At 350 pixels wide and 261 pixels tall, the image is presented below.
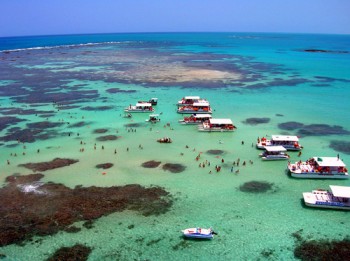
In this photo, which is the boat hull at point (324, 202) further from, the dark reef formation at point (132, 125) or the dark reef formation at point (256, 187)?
the dark reef formation at point (132, 125)

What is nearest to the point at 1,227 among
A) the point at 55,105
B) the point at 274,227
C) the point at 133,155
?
the point at 133,155

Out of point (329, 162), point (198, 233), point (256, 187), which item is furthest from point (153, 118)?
point (198, 233)

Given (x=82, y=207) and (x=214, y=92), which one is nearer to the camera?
(x=82, y=207)

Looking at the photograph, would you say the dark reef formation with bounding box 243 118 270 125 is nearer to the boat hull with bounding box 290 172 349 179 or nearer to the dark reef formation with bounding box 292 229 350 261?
the boat hull with bounding box 290 172 349 179

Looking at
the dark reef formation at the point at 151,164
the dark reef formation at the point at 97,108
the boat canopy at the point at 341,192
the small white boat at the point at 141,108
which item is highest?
the small white boat at the point at 141,108

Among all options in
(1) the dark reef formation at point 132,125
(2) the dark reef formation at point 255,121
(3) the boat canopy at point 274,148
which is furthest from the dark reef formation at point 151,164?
(2) the dark reef formation at point 255,121

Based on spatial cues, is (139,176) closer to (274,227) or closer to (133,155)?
(133,155)

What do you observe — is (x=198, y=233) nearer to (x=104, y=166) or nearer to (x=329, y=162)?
(x=104, y=166)
